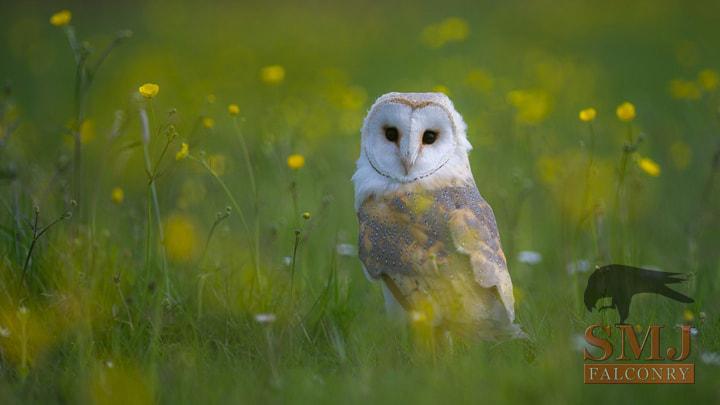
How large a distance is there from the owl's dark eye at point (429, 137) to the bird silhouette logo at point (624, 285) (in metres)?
0.77

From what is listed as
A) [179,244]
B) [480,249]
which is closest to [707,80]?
[480,249]

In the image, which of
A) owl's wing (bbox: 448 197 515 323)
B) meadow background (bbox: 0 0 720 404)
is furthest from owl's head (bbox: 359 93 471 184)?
meadow background (bbox: 0 0 720 404)

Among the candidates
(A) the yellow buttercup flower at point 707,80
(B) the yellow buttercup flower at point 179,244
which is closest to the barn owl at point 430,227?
(B) the yellow buttercup flower at point 179,244

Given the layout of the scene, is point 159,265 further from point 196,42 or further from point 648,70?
point 196,42

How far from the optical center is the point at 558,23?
35.1ft

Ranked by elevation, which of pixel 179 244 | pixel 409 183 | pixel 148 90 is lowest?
pixel 179 244

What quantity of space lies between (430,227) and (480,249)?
0.18 meters

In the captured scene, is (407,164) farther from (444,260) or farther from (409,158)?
(444,260)

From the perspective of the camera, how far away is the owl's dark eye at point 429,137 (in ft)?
10.1

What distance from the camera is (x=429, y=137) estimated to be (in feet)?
10.1

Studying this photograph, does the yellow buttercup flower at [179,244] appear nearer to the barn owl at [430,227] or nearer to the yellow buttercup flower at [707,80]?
the barn owl at [430,227]

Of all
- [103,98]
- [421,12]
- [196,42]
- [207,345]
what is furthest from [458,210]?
[421,12]

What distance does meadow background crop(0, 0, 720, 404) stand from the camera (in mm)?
2961

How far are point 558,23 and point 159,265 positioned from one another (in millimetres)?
7947
